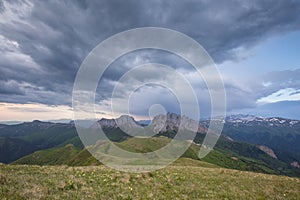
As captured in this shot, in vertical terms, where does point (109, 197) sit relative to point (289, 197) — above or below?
above

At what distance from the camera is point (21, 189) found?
41.4 ft

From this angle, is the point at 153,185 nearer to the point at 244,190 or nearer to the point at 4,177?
the point at 244,190

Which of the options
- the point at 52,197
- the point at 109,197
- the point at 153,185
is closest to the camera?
the point at 52,197

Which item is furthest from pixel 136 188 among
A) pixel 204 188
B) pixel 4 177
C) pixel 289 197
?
pixel 289 197

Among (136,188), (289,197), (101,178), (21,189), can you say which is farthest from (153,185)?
(289,197)

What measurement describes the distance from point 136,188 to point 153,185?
1926mm

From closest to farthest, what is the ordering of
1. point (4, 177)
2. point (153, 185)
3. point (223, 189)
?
point (4, 177) < point (153, 185) < point (223, 189)

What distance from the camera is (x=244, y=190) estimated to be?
65.5 feet

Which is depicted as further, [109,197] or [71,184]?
[71,184]

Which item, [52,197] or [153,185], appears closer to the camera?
[52,197]

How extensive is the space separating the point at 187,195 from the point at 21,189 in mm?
10791

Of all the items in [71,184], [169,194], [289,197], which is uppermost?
[71,184]

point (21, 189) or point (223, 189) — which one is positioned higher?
point (21, 189)

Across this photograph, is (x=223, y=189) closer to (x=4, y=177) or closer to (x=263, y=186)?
(x=263, y=186)
